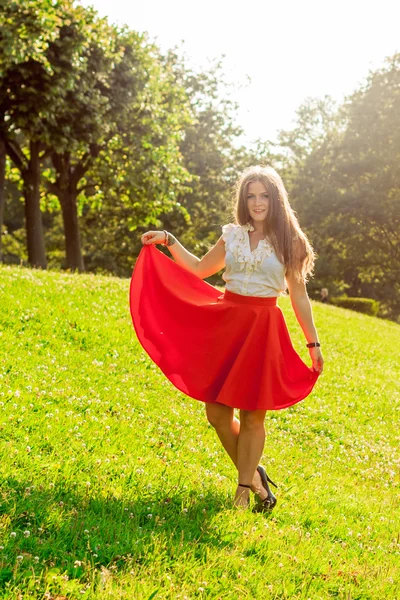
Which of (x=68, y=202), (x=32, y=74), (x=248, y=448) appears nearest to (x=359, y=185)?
(x=68, y=202)

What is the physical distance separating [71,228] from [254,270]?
25738 mm

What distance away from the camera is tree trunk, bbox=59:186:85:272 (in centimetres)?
3092

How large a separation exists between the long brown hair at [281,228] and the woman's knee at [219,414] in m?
1.39

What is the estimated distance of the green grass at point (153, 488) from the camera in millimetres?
4520

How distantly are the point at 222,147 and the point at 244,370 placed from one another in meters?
44.1

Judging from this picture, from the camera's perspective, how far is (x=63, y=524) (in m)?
4.88

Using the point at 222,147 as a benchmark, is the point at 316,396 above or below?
below

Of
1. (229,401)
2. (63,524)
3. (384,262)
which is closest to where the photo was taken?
(63,524)

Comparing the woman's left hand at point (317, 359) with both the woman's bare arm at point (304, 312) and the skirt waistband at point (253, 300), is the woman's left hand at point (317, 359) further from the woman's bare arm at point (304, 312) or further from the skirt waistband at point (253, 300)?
the skirt waistband at point (253, 300)

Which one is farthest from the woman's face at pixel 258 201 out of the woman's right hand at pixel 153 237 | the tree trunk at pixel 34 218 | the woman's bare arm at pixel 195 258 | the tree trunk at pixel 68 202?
the tree trunk at pixel 68 202

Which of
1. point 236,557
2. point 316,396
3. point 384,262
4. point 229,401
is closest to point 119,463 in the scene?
point 229,401

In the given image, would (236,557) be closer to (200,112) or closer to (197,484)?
(197,484)

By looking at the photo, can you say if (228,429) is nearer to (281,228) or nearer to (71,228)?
(281,228)

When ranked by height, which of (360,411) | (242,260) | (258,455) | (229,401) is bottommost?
(360,411)
